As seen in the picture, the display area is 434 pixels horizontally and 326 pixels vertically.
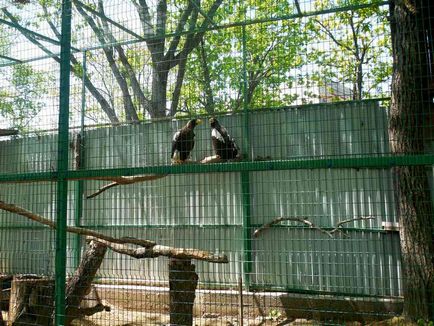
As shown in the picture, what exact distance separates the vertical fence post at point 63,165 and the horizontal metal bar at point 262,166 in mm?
104

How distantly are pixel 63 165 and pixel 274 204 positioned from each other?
137 inches

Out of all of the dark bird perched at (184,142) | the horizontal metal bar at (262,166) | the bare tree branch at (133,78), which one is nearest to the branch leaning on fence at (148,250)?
the horizontal metal bar at (262,166)

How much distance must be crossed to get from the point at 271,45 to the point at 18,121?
3925 mm

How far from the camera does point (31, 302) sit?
394cm

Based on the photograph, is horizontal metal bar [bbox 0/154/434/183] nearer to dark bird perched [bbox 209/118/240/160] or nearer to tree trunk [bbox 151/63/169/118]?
dark bird perched [bbox 209/118/240/160]

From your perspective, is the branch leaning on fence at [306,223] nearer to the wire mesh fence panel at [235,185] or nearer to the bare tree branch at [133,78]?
the wire mesh fence panel at [235,185]

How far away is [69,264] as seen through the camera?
6.67 m

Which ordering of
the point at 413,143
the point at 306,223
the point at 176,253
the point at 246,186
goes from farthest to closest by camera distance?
1. the point at 246,186
2. the point at 306,223
3. the point at 413,143
4. the point at 176,253

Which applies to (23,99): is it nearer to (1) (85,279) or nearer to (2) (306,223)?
(1) (85,279)

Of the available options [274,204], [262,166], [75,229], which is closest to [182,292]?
[75,229]

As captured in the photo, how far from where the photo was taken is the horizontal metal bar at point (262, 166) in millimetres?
2432

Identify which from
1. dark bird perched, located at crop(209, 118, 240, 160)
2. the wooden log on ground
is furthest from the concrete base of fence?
dark bird perched, located at crop(209, 118, 240, 160)

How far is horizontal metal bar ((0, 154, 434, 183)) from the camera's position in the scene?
2432mm

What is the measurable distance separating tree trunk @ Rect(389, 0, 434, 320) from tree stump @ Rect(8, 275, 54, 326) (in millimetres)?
3670
